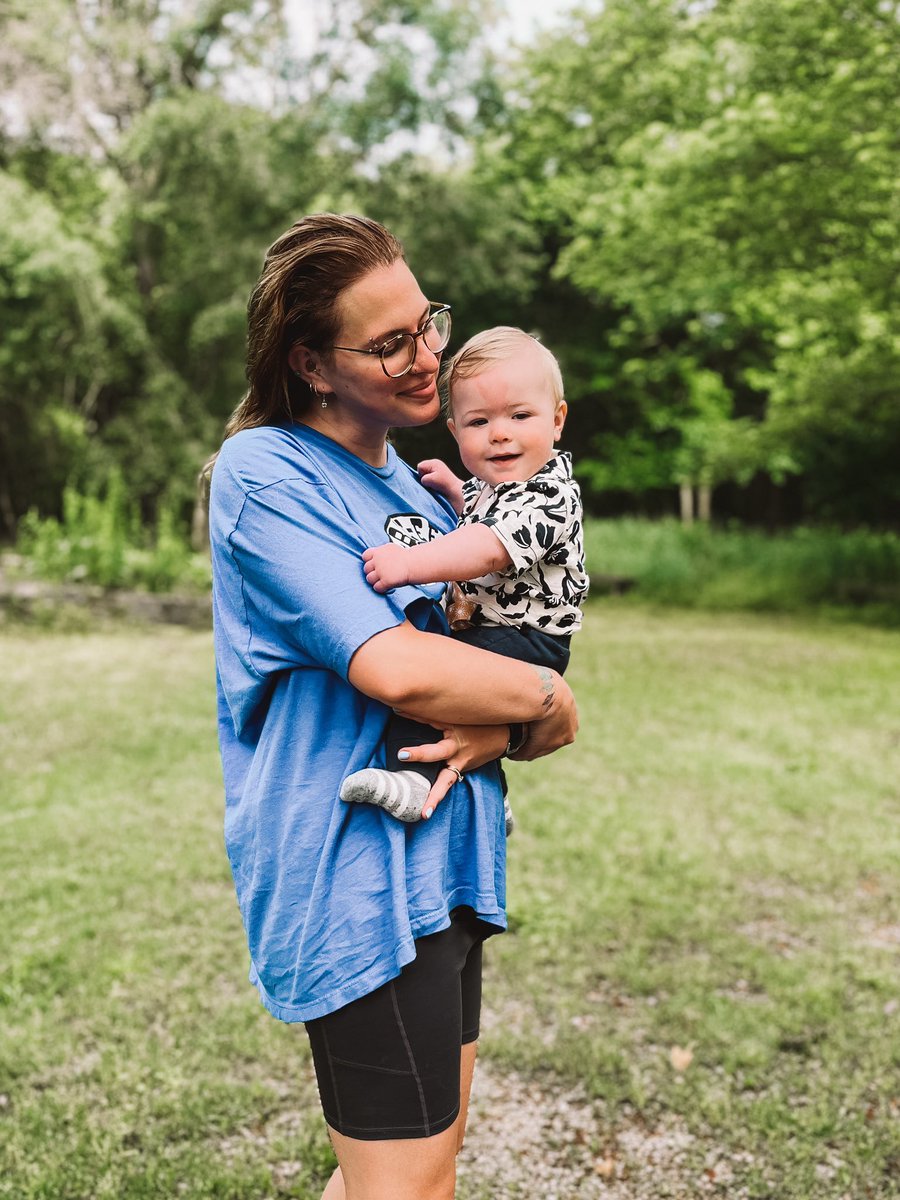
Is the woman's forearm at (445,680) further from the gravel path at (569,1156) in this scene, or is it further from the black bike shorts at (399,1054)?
the gravel path at (569,1156)

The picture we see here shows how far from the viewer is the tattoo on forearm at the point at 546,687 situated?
5.54 ft

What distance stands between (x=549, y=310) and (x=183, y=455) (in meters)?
10.2

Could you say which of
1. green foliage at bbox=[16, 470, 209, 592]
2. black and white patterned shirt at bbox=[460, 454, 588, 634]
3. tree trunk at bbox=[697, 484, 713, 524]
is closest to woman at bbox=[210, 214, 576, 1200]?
black and white patterned shirt at bbox=[460, 454, 588, 634]

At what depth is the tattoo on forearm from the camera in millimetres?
1688

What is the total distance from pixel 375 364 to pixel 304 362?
12 centimetres

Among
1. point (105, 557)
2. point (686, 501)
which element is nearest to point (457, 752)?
point (105, 557)

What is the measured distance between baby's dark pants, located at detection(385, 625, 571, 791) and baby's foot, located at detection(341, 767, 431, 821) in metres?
0.05

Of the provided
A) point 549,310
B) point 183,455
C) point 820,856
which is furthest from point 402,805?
point 549,310

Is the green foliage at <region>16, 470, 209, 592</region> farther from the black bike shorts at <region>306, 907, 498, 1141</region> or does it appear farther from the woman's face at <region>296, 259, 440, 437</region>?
the black bike shorts at <region>306, 907, 498, 1141</region>

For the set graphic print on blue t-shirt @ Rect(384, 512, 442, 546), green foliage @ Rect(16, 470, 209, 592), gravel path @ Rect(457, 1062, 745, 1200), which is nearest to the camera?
graphic print on blue t-shirt @ Rect(384, 512, 442, 546)

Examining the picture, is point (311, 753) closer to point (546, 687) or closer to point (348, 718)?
point (348, 718)

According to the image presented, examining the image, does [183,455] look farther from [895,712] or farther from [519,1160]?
[519,1160]

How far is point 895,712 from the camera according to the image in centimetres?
880

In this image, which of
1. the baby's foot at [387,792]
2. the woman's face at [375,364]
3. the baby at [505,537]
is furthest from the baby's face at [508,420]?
the baby's foot at [387,792]
